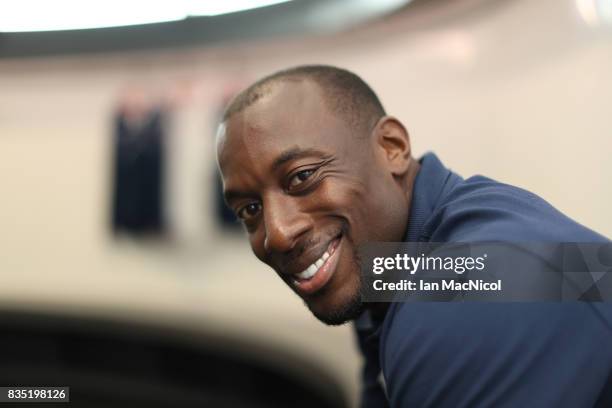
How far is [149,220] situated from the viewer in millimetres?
1780

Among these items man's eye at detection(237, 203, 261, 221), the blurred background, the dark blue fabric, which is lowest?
the dark blue fabric

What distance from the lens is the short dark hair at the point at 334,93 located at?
1.78 ft

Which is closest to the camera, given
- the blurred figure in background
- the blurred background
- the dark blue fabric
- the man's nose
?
the dark blue fabric

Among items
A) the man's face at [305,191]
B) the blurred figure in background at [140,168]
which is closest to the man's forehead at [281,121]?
the man's face at [305,191]

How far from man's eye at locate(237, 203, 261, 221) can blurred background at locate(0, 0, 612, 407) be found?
0.24 meters

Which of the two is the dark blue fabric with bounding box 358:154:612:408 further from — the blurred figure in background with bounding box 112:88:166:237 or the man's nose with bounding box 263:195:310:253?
the blurred figure in background with bounding box 112:88:166:237

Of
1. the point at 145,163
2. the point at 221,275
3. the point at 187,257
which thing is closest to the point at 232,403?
the point at 221,275

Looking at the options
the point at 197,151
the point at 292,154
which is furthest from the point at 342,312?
the point at 197,151

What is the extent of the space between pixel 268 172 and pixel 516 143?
0.38m

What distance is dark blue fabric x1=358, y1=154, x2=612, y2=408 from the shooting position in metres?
0.39

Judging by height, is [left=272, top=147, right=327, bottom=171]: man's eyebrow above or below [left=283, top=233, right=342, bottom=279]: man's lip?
above

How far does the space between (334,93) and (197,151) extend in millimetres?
1303

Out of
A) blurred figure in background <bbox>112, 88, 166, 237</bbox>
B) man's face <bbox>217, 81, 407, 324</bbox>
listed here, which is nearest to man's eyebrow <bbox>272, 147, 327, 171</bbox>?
man's face <bbox>217, 81, 407, 324</bbox>

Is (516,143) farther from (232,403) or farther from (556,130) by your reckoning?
(232,403)
